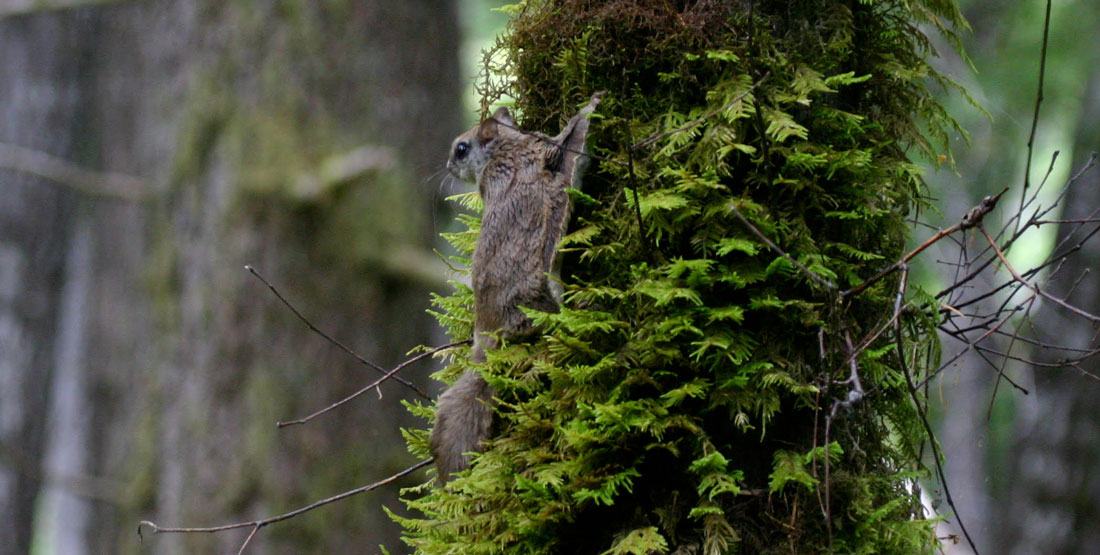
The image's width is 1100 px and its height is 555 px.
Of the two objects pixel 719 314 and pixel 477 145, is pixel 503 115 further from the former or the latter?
pixel 719 314

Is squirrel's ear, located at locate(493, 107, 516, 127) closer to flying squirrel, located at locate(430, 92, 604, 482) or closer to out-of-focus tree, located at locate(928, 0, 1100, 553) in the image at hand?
flying squirrel, located at locate(430, 92, 604, 482)

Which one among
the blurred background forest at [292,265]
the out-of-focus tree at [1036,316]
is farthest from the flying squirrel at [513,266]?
the blurred background forest at [292,265]

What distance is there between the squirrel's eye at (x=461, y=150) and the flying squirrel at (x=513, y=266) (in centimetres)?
33

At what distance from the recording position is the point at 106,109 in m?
6.89

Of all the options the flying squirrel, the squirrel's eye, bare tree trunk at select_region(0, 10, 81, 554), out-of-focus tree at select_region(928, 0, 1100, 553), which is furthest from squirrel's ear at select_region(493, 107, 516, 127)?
bare tree trunk at select_region(0, 10, 81, 554)

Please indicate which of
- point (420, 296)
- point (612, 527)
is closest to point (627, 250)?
point (612, 527)

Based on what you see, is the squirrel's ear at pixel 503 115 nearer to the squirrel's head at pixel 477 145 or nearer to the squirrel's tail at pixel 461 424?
the squirrel's head at pixel 477 145

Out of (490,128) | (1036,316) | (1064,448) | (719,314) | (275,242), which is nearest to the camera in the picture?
(719,314)

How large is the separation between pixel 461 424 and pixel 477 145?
0.94 metres

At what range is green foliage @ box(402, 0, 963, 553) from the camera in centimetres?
197

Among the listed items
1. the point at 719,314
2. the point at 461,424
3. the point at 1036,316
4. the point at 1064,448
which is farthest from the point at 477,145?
the point at 1064,448

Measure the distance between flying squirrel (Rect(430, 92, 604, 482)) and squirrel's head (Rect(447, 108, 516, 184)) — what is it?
0.20 m

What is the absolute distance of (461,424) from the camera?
2.29 m

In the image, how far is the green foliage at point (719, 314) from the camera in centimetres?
197
